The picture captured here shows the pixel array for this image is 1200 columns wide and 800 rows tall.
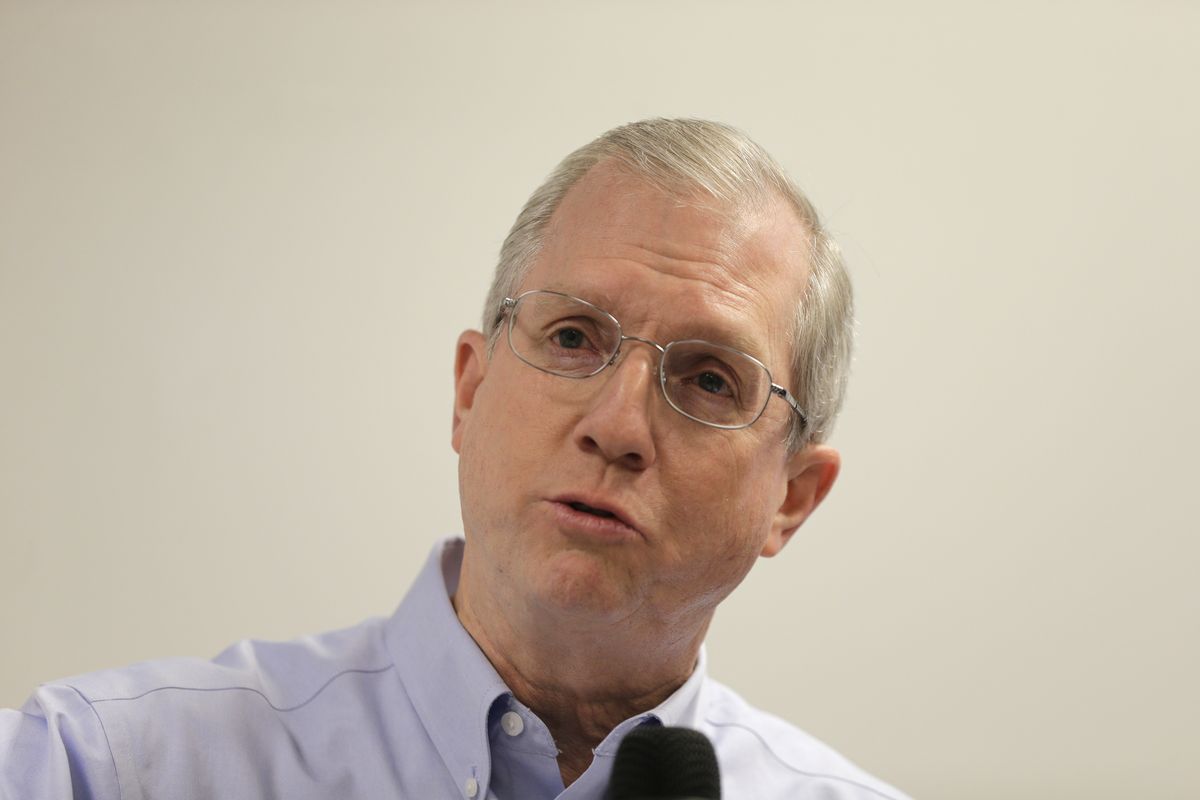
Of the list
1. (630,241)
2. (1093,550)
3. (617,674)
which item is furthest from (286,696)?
(1093,550)

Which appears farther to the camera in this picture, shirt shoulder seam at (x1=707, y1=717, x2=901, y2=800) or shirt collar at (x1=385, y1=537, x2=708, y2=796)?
shirt shoulder seam at (x1=707, y1=717, x2=901, y2=800)

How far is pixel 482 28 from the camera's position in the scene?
2.87 metres

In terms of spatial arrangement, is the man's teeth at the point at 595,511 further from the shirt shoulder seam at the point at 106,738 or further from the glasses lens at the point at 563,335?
the shirt shoulder seam at the point at 106,738

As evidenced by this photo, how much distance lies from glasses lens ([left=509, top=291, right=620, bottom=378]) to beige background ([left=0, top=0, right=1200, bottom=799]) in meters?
1.02

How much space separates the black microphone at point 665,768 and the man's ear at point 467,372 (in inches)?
42.1

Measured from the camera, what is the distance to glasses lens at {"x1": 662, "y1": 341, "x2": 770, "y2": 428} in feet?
5.65

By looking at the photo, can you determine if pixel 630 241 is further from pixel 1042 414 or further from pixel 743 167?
pixel 1042 414

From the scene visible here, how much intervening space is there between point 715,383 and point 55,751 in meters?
1.03

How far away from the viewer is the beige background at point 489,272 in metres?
2.59

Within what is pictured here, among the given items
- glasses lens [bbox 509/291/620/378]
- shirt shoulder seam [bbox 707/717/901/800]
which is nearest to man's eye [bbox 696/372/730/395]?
glasses lens [bbox 509/291/620/378]

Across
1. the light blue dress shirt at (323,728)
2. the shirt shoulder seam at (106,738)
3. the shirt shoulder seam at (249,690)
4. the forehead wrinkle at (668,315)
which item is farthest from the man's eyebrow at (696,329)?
the shirt shoulder seam at (106,738)

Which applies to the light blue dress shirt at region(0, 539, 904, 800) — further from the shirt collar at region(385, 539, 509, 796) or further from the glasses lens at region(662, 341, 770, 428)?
the glasses lens at region(662, 341, 770, 428)

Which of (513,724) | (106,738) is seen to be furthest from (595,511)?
(106,738)

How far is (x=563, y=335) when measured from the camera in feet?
5.78
